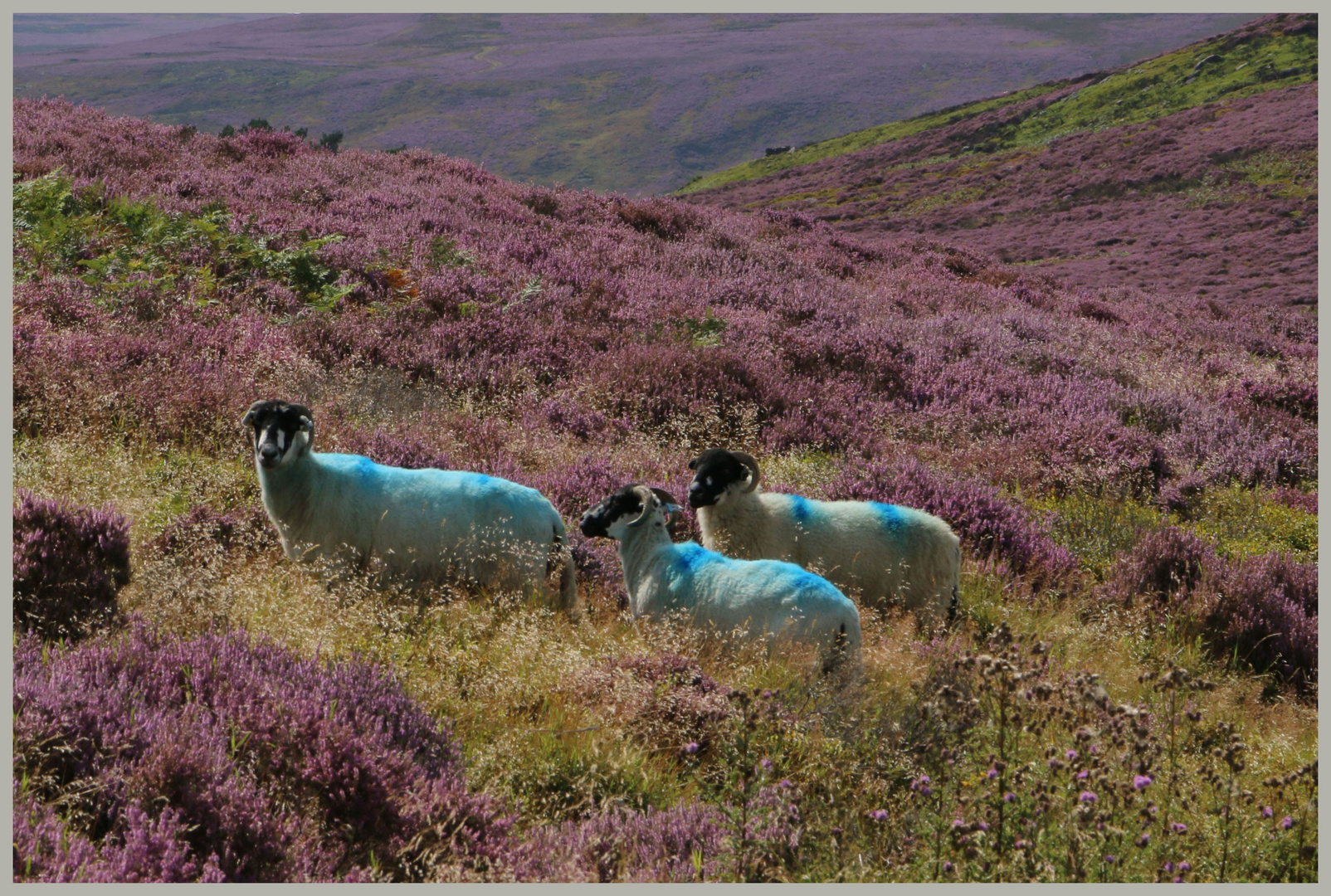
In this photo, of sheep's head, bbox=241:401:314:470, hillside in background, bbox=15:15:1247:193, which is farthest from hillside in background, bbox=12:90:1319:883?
hillside in background, bbox=15:15:1247:193

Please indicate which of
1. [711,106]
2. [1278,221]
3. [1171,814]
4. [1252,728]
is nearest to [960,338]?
[1252,728]

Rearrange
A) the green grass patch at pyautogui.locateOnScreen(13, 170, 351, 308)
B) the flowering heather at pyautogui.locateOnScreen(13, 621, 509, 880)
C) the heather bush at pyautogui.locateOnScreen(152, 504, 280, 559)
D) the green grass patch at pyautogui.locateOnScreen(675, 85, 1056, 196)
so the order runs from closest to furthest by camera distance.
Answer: the flowering heather at pyautogui.locateOnScreen(13, 621, 509, 880), the heather bush at pyautogui.locateOnScreen(152, 504, 280, 559), the green grass patch at pyautogui.locateOnScreen(13, 170, 351, 308), the green grass patch at pyautogui.locateOnScreen(675, 85, 1056, 196)

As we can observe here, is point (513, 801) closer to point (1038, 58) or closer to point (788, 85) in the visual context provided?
point (788, 85)

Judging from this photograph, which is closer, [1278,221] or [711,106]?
[1278,221]

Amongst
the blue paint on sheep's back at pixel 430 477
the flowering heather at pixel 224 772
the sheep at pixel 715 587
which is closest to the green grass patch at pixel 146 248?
the blue paint on sheep's back at pixel 430 477

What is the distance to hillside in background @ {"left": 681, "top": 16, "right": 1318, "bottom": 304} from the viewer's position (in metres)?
33.8

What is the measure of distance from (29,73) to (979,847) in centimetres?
18778

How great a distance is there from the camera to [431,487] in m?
6.30

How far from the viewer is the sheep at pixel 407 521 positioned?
605 centimetres

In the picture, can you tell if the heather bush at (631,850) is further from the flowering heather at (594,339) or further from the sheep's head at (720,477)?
the flowering heather at (594,339)

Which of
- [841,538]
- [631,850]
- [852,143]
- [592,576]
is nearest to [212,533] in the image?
[592,576]

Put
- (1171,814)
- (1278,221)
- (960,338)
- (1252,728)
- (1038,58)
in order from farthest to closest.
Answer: (1038,58) → (1278,221) → (960,338) → (1252,728) → (1171,814)

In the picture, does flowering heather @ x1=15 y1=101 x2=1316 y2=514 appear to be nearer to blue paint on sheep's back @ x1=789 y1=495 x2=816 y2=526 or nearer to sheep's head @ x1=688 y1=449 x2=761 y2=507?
sheep's head @ x1=688 y1=449 x2=761 y2=507

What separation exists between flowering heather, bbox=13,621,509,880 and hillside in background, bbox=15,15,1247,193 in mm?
101590
